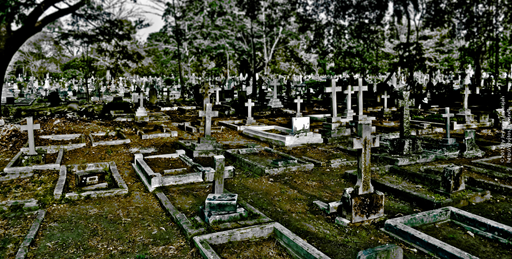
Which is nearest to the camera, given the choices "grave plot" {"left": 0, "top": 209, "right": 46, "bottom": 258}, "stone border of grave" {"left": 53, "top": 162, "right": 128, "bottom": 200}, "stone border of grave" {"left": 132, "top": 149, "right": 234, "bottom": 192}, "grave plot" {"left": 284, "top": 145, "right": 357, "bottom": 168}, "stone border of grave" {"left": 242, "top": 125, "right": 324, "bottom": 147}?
"grave plot" {"left": 0, "top": 209, "right": 46, "bottom": 258}

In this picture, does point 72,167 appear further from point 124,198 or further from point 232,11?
point 232,11

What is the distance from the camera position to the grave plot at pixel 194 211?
14.3ft

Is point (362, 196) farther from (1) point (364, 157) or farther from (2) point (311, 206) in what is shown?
(2) point (311, 206)

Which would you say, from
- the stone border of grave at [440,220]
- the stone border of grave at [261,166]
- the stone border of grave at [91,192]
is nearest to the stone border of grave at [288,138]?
the stone border of grave at [261,166]

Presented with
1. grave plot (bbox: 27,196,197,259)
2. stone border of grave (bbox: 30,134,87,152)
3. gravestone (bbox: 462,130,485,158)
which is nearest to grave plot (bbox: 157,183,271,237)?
grave plot (bbox: 27,196,197,259)

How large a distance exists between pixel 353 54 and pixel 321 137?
2053cm

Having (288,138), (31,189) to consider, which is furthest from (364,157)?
(31,189)

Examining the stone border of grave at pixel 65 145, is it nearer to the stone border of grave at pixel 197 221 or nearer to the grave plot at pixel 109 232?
the grave plot at pixel 109 232

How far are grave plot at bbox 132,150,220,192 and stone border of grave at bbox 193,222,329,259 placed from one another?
2331 millimetres

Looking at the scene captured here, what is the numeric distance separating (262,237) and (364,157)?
5.71ft

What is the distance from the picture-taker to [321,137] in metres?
10.9

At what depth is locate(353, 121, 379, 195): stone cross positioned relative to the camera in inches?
185

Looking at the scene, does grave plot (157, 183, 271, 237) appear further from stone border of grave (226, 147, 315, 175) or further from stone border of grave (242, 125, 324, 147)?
stone border of grave (242, 125, 324, 147)

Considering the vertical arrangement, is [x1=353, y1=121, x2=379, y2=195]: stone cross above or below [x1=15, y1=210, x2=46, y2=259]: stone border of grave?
above
